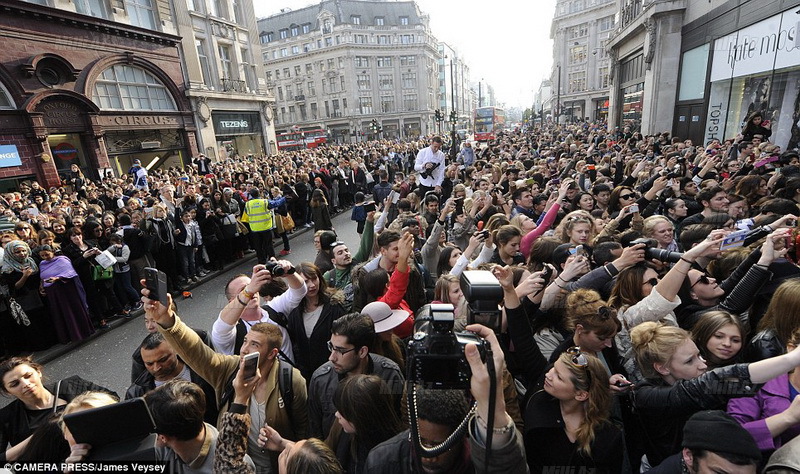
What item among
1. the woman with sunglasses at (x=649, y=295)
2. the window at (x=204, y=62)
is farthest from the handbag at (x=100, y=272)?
the window at (x=204, y=62)

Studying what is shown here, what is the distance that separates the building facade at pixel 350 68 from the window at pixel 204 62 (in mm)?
39377

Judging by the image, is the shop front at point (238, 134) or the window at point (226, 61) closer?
the shop front at point (238, 134)

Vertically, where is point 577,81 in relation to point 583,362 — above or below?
above

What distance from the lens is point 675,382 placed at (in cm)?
206

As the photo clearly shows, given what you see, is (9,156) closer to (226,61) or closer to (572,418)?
(226,61)

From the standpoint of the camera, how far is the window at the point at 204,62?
77.9 feet

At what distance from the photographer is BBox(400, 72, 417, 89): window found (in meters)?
68.3

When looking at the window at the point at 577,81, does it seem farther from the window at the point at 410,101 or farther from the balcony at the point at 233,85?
the balcony at the point at 233,85

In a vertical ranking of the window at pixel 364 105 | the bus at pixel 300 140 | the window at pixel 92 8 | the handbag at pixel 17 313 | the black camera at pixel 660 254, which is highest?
the window at pixel 92 8

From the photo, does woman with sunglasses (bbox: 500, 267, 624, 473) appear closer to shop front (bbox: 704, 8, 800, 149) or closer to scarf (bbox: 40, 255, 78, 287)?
scarf (bbox: 40, 255, 78, 287)

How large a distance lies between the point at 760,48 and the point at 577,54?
5142 centimetres

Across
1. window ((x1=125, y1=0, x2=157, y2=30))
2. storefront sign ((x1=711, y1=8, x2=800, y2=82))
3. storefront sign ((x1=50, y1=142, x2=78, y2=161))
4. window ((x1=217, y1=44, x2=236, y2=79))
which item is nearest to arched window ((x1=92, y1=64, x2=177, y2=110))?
storefront sign ((x1=50, y1=142, x2=78, y2=161))

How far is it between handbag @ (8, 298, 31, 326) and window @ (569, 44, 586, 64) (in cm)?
6278

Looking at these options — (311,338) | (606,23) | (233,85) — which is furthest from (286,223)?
(606,23)
